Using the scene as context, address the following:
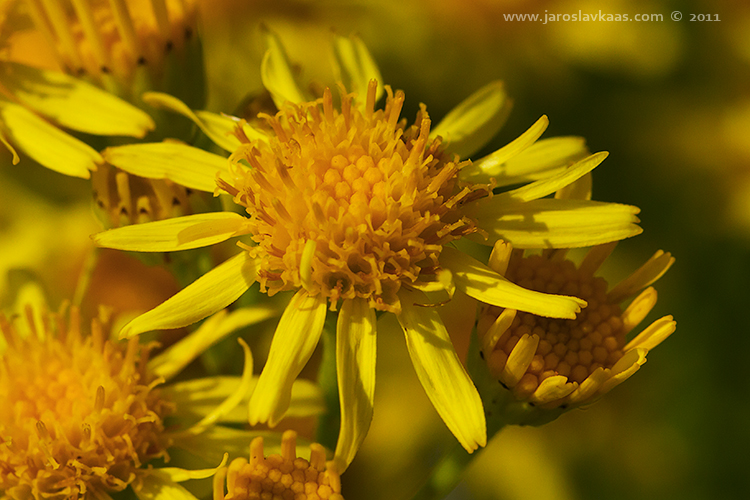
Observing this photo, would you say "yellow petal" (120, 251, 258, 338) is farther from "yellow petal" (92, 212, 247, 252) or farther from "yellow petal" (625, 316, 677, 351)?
"yellow petal" (625, 316, 677, 351)

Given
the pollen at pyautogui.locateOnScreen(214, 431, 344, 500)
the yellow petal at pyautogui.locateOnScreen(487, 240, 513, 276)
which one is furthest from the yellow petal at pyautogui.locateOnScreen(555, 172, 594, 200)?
the pollen at pyautogui.locateOnScreen(214, 431, 344, 500)

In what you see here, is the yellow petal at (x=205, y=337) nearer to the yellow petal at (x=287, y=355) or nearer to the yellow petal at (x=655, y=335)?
the yellow petal at (x=287, y=355)

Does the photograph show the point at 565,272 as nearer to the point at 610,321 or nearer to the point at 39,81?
the point at 610,321

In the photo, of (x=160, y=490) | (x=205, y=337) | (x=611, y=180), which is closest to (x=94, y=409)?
(x=160, y=490)

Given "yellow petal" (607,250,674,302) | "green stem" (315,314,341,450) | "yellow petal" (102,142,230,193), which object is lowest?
"green stem" (315,314,341,450)

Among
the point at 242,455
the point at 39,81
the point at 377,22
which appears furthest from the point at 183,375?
the point at 377,22

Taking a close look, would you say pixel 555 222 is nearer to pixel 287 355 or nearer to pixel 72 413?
pixel 287 355

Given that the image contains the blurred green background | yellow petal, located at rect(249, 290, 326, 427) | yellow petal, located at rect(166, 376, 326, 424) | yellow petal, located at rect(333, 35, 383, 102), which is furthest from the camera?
the blurred green background
